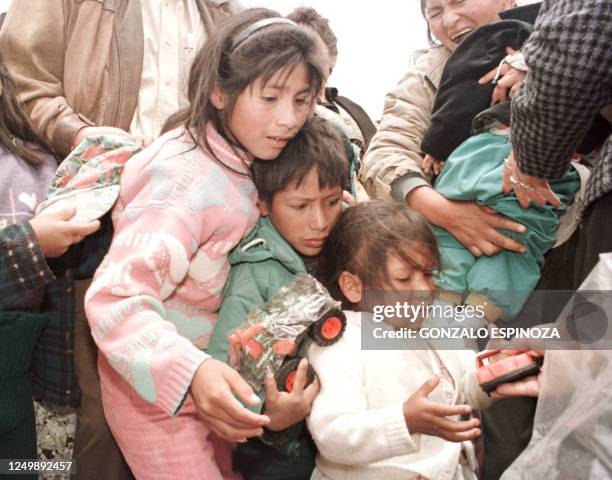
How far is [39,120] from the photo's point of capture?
4.88ft

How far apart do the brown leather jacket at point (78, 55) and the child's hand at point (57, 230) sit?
0.43 meters

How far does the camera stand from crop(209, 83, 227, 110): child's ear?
1.22m

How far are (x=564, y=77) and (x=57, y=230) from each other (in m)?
0.91

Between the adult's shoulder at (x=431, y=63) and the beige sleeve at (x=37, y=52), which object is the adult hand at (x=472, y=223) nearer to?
the adult's shoulder at (x=431, y=63)

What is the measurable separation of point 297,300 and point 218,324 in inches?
7.1

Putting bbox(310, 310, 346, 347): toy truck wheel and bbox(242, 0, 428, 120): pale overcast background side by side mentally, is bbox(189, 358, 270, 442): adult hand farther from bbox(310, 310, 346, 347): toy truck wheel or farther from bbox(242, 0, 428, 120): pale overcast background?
bbox(242, 0, 428, 120): pale overcast background

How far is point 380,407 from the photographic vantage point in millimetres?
1098

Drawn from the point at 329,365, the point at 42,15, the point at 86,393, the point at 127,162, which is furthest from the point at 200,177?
the point at 42,15

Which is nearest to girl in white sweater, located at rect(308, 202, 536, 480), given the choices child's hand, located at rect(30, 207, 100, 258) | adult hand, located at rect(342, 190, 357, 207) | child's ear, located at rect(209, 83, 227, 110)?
adult hand, located at rect(342, 190, 357, 207)

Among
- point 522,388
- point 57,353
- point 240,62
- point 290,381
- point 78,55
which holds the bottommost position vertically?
point 57,353

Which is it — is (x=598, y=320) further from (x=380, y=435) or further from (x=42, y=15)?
(x=42, y=15)

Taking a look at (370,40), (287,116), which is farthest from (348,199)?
(370,40)

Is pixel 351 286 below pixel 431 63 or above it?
below

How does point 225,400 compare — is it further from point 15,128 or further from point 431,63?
point 431,63
